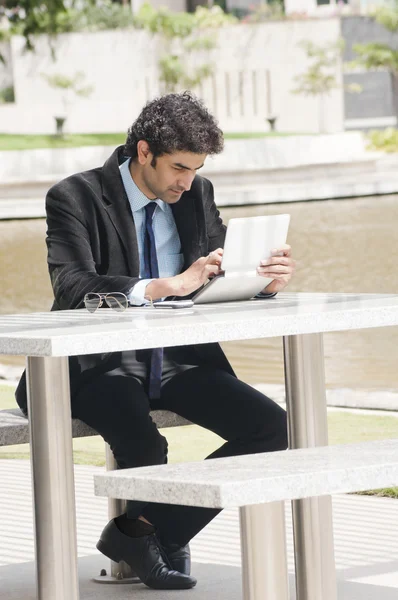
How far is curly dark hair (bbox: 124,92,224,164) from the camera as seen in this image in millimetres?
3662

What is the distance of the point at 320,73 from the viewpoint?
5697 centimetres

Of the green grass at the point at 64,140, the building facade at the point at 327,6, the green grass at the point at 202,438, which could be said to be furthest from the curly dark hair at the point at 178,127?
the building facade at the point at 327,6

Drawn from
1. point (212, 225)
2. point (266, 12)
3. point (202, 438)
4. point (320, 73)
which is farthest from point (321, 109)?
point (212, 225)

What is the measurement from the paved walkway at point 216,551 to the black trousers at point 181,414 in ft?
0.77

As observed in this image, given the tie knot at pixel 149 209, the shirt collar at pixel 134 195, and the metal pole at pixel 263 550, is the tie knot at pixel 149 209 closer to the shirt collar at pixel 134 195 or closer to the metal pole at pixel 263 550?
the shirt collar at pixel 134 195

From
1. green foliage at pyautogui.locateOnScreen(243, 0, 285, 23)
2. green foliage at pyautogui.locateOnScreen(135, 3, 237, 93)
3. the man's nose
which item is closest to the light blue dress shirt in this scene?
the man's nose

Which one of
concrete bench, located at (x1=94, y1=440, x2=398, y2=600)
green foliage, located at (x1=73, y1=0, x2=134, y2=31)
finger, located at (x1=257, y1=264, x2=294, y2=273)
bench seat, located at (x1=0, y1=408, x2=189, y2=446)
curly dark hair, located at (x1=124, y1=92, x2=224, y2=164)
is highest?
green foliage, located at (x1=73, y1=0, x2=134, y2=31)

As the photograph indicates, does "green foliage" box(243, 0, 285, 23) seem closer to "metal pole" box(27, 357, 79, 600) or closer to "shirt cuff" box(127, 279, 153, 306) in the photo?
"shirt cuff" box(127, 279, 153, 306)

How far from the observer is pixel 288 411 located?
3.31 m

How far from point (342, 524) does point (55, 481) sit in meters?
1.69

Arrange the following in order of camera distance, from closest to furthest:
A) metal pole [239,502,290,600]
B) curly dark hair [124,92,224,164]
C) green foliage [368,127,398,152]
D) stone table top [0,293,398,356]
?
metal pole [239,502,290,600]
stone table top [0,293,398,356]
curly dark hair [124,92,224,164]
green foliage [368,127,398,152]

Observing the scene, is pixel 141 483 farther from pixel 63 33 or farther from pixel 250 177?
pixel 63 33

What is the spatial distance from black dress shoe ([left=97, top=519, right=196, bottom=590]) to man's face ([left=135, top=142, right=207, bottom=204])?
0.97 meters

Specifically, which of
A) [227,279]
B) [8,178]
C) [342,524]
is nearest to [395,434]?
[342,524]
